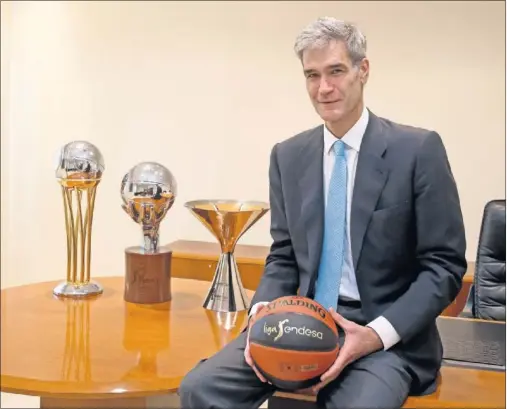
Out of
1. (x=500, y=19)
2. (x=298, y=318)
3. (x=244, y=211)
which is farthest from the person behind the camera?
(x=500, y=19)

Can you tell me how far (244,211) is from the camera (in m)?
2.21

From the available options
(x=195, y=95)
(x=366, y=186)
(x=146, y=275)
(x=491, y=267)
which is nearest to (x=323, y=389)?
(x=366, y=186)

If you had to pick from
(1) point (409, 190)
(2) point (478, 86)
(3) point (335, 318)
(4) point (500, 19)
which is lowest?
(3) point (335, 318)

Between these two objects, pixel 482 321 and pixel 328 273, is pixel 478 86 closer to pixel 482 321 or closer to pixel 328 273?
pixel 482 321

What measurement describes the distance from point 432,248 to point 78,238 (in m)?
1.35

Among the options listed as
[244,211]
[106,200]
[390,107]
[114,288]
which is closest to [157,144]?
[106,200]

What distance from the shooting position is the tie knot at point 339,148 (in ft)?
5.88

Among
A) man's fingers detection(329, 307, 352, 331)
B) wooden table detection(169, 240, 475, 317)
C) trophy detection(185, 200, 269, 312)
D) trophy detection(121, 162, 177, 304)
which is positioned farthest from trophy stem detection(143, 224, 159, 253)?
wooden table detection(169, 240, 475, 317)

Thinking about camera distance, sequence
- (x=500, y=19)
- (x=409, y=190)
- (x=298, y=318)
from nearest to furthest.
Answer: (x=298, y=318), (x=409, y=190), (x=500, y=19)

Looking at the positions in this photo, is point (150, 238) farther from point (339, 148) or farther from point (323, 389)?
point (323, 389)

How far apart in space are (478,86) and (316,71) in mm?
2117

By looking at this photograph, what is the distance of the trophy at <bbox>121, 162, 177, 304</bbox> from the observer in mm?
2215

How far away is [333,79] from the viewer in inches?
67.1

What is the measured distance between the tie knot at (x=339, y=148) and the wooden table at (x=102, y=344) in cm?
66
